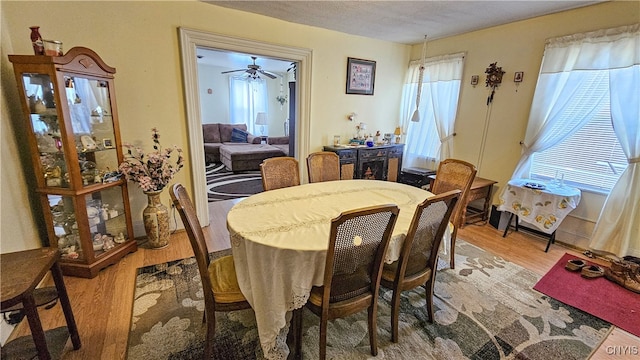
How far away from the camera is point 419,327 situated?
71.7 inches

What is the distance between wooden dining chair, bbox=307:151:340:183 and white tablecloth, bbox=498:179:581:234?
2044mm

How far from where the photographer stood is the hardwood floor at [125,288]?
1658mm

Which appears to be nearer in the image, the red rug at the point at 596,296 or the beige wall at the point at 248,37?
the red rug at the point at 596,296

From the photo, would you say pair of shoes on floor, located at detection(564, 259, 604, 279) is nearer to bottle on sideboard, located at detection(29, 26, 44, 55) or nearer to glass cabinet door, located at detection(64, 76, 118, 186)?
glass cabinet door, located at detection(64, 76, 118, 186)

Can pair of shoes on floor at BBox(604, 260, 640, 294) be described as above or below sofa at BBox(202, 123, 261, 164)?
below

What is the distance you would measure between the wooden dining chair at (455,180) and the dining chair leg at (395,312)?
36.9 inches

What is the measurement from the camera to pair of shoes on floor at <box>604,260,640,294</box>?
225cm

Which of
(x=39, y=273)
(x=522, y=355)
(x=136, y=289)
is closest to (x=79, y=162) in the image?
(x=136, y=289)

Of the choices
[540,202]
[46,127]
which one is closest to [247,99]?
[46,127]

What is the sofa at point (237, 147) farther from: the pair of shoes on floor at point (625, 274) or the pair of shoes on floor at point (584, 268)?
the pair of shoes on floor at point (625, 274)

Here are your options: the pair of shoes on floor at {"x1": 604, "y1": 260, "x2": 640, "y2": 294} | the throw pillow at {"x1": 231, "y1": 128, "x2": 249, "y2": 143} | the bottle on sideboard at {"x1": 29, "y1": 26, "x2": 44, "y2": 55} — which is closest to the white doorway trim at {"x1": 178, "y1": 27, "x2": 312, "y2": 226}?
the bottle on sideboard at {"x1": 29, "y1": 26, "x2": 44, "y2": 55}

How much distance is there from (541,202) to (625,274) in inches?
33.1

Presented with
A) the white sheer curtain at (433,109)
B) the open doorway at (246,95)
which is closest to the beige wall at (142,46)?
the white sheer curtain at (433,109)

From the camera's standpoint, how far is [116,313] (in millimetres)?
1879
